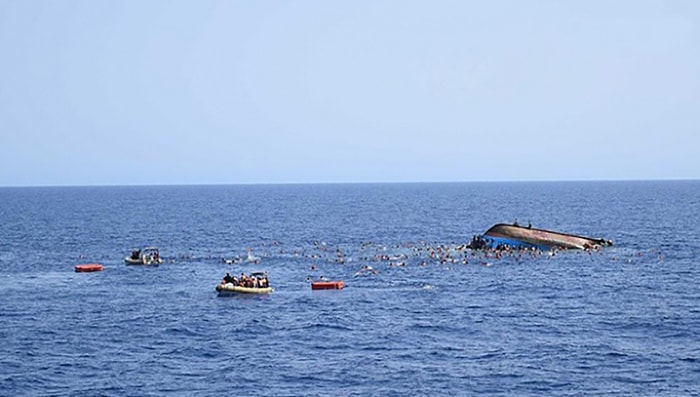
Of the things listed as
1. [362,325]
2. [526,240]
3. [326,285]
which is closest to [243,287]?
[326,285]

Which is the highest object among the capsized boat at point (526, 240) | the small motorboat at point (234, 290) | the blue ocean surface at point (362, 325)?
the capsized boat at point (526, 240)

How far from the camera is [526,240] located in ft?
431

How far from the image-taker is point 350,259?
410ft

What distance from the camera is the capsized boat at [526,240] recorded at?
131 metres

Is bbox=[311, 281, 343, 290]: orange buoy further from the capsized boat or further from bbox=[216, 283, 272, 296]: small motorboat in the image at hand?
the capsized boat

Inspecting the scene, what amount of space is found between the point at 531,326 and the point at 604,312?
960 centimetres

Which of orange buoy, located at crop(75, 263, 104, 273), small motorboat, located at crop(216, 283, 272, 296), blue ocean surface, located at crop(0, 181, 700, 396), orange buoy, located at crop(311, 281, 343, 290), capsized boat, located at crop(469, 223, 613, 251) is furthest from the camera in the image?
capsized boat, located at crop(469, 223, 613, 251)

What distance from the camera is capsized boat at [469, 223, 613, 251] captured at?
131 meters

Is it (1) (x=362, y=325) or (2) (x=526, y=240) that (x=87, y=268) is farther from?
(2) (x=526, y=240)

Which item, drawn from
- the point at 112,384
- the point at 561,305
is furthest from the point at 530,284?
the point at 112,384

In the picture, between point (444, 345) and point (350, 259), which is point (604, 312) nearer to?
point (444, 345)

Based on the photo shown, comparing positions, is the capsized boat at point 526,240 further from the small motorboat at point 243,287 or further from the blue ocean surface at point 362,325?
the small motorboat at point 243,287

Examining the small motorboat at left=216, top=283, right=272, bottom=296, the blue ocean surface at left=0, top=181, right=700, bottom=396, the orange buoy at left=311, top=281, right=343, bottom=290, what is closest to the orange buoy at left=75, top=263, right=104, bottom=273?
the blue ocean surface at left=0, top=181, right=700, bottom=396

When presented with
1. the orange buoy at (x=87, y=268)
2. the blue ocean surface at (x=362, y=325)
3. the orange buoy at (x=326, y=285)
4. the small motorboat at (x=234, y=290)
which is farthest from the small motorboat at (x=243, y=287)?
the orange buoy at (x=87, y=268)
